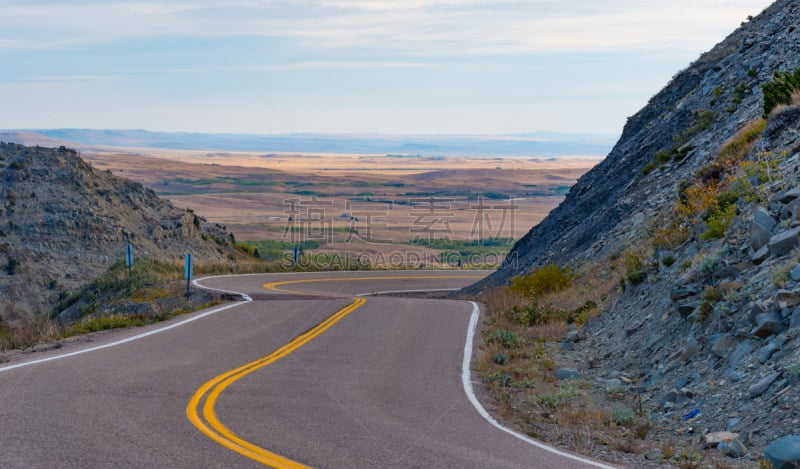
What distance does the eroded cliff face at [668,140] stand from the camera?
21969mm

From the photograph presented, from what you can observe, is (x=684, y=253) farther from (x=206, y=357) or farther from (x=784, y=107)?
(x=206, y=357)

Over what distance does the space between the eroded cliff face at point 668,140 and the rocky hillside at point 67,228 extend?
720 inches

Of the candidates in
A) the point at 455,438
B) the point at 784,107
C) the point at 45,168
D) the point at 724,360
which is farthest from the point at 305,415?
the point at 45,168

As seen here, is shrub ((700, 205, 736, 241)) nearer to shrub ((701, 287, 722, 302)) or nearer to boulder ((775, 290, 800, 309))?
shrub ((701, 287, 722, 302))

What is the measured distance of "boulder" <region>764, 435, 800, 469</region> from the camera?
7.44 meters

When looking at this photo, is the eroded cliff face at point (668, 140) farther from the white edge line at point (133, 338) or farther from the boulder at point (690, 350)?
the white edge line at point (133, 338)

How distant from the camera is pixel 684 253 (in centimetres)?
1467

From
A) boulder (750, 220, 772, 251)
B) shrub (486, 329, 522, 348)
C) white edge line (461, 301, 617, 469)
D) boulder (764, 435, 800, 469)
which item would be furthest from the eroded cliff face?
boulder (764, 435, 800, 469)

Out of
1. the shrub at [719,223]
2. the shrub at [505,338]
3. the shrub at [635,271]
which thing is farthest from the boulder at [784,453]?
the shrub at [635,271]

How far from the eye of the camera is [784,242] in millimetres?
11312

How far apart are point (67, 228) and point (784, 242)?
3449 centimetres

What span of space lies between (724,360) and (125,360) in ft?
27.8

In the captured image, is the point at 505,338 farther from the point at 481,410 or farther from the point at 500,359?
the point at 481,410

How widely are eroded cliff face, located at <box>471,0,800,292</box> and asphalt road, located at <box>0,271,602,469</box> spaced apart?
8845 mm
